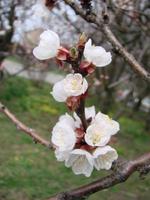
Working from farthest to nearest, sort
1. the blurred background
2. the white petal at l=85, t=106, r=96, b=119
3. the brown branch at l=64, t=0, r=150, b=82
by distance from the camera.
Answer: the blurred background < the brown branch at l=64, t=0, r=150, b=82 < the white petal at l=85, t=106, r=96, b=119

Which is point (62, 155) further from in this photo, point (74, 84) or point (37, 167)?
point (37, 167)

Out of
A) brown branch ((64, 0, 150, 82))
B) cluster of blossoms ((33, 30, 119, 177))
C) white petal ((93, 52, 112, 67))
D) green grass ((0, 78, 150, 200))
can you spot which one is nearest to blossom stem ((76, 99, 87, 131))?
cluster of blossoms ((33, 30, 119, 177))

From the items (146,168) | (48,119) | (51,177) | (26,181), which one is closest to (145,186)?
(51,177)

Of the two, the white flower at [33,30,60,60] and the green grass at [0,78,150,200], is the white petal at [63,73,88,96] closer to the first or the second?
the white flower at [33,30,60,60]

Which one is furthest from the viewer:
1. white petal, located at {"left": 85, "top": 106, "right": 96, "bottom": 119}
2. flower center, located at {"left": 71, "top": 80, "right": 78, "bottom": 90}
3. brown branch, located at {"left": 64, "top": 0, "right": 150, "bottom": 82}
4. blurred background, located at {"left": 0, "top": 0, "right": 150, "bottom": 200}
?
blurred background, located at {"left": 0, "top": 0, "right": 150, "bottom": 200}

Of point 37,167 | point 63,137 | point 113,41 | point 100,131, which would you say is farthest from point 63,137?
point 37,167

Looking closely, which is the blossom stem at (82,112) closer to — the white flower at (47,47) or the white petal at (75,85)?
the white petal at (75,85)

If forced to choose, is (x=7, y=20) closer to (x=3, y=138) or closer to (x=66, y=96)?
(x=3, y=138)
